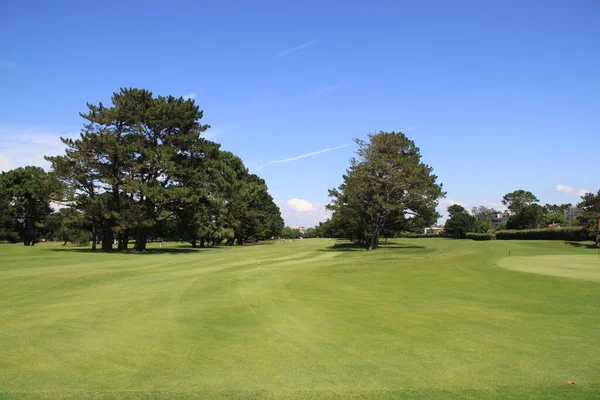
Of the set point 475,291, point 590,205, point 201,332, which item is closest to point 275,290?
point 201,332

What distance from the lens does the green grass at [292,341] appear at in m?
6.77

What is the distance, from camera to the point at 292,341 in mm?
9453

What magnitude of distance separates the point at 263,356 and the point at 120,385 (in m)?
2.65

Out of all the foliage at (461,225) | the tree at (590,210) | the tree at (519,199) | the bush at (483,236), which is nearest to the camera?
the tree at (590,210)

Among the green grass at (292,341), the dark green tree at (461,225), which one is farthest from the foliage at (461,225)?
the green grass at (292,341)

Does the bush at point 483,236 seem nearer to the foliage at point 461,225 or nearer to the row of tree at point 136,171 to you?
the foliage at point 461,225

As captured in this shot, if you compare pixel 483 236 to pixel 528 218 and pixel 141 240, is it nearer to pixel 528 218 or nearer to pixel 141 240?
pixel 528 218

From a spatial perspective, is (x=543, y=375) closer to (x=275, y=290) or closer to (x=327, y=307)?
(x=327, y=307)

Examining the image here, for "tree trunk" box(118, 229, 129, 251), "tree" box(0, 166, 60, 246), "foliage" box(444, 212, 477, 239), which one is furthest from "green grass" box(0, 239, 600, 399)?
"foliage" box(444, 212, 477, 239)

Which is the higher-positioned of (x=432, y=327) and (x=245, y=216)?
(x=245, y=216)

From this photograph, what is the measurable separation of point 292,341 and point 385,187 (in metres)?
50.0

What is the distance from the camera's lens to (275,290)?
1709 cm

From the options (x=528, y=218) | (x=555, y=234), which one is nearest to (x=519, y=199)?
(x=528, y=218)

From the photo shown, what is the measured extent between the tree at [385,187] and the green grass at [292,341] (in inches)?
1521
